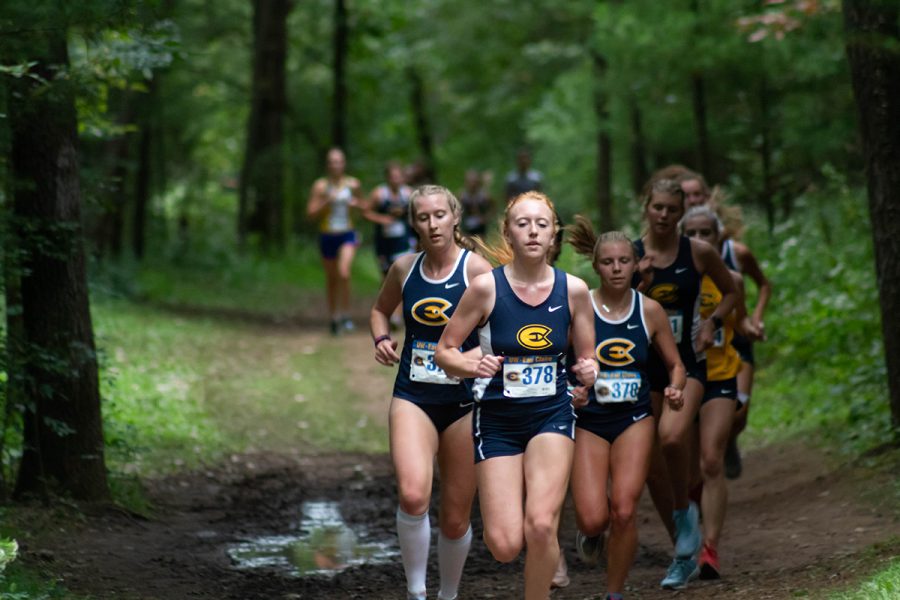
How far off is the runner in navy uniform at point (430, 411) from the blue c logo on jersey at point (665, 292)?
1418 mm

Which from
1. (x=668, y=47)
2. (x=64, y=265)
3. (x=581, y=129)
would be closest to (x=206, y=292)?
(x=581, y=129)

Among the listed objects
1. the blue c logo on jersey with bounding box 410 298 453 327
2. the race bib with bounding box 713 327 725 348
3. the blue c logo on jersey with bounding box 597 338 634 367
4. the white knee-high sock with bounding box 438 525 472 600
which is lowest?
the white knee-high sock with bounding box 438 525 472 600

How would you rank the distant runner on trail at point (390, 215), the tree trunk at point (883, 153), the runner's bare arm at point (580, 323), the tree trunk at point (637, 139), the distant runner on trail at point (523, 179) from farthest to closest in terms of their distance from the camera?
the distant runner on trail at point (523, 179), the tree trunk at point (637, 139), the distant runner on trail at point (390, 215), the tree trunk at point (883, 153), the runner's bare arm at point (580, 323)

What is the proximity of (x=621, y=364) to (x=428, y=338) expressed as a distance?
1.02 metres

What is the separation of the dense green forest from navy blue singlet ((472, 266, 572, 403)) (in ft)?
6.08

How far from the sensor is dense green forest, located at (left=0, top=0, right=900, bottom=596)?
873 cm

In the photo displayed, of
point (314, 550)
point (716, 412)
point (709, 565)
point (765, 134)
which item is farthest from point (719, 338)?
point (765, 134)

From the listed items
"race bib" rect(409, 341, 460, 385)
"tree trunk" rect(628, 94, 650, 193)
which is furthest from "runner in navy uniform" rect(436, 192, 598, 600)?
"tree trunk" rect(628, 94, 650, 193)

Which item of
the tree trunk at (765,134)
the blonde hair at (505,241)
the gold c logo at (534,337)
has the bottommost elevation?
the gold c logo at (534,337)

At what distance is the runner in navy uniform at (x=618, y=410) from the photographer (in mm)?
7082

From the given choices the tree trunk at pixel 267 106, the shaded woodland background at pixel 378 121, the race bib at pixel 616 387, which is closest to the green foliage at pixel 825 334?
the shaded woodland background at pixel 378 121

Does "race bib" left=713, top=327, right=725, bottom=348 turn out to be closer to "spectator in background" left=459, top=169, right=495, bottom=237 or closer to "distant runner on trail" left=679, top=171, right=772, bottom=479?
"distant runner on trail" left=679, top=171, right=772, bottom=479

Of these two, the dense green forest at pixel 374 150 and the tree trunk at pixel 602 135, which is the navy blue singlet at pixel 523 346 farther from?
the tree trunk at pixel 602 135

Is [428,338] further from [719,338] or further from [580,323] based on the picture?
[719,338]
